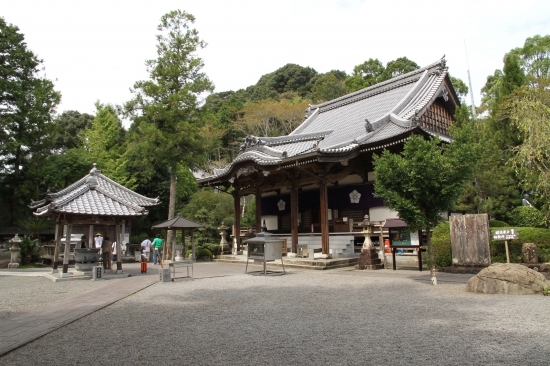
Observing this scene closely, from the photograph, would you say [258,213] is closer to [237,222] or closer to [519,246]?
[237,222]

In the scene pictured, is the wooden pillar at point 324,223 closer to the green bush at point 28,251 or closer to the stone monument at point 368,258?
the stone monument at point 368,258

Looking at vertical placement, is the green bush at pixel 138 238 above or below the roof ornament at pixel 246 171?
below

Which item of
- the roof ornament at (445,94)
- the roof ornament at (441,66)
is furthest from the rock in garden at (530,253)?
the roof ornament at (441,66)


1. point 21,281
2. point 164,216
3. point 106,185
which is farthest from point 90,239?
point 164,216

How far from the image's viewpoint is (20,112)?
25.3m

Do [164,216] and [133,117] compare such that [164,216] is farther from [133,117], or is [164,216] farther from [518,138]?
[518,138]

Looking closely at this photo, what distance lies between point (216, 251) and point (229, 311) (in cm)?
1470

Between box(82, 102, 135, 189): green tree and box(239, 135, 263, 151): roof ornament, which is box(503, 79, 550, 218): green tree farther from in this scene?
box(82, 102, 135, 189): green tree

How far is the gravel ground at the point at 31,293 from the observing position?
7.66 metres

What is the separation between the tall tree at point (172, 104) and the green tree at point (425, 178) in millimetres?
15346

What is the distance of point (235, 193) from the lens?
68.4 ft

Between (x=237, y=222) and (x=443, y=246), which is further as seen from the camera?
(x=237, y=222)

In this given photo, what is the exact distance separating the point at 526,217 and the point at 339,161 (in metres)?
6.89

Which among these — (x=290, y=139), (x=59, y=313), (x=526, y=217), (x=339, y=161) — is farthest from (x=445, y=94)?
(x=59, y=313)
